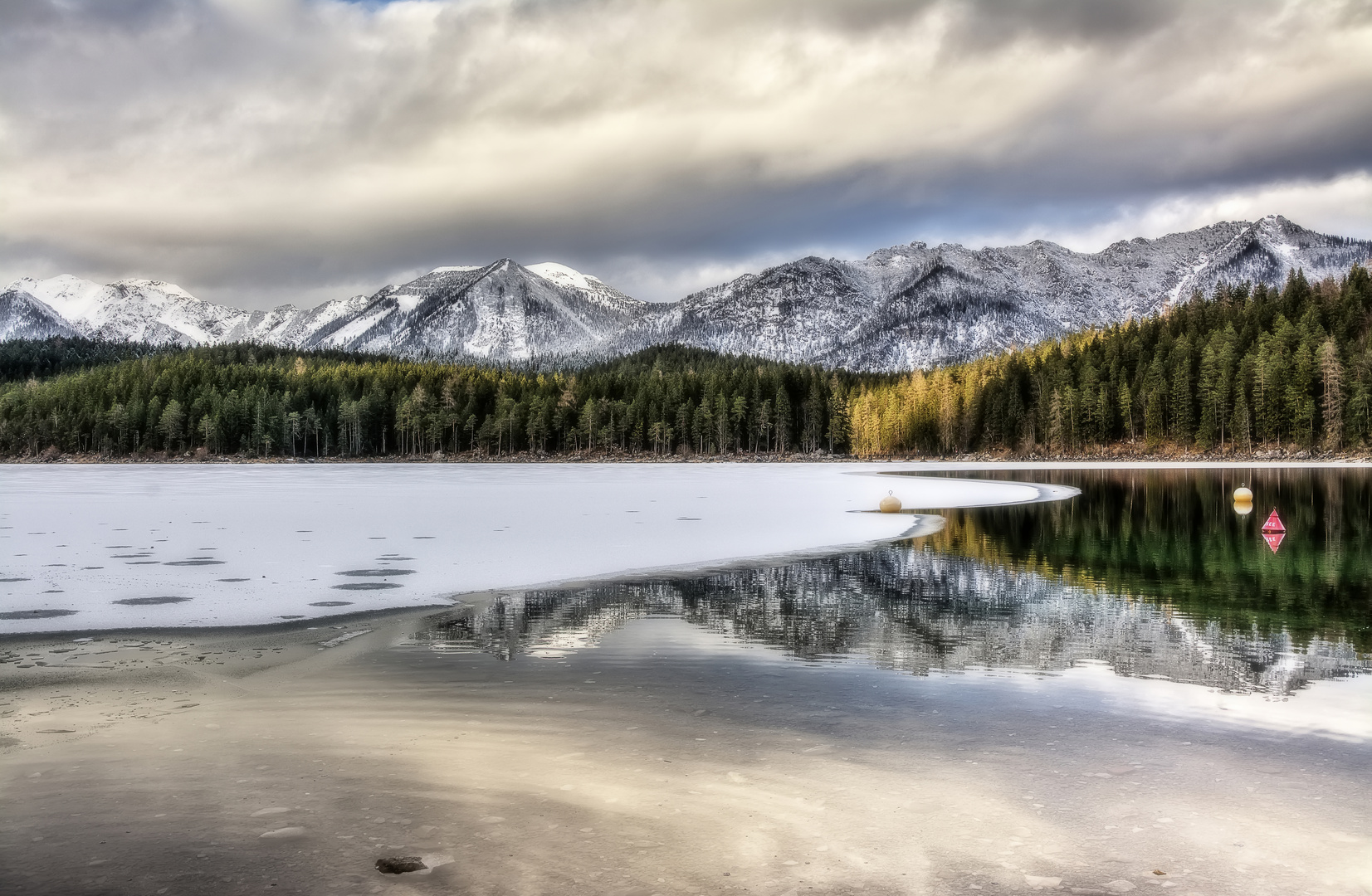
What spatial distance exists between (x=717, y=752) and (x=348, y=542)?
19040mm

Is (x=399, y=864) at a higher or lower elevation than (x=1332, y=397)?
lower

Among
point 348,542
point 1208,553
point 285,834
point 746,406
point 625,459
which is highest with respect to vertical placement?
point 746,406

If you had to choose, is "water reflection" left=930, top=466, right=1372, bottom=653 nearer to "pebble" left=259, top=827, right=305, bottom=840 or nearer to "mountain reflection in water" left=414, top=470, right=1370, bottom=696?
"mountain reflection in water" left=414, top=470, right=1370, bottom=696

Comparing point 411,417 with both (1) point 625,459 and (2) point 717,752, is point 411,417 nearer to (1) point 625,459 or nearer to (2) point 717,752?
(1) point 625,459

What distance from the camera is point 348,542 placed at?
80.1 ft

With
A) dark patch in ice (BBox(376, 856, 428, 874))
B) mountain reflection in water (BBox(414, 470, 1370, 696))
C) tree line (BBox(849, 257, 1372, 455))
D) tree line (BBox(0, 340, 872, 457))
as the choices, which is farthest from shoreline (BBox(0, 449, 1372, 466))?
dark patch in ice (BBox(376, 856, 428, 874))

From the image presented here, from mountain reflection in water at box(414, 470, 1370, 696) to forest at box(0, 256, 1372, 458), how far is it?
115m

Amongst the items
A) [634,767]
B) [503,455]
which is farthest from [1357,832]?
[503,455]

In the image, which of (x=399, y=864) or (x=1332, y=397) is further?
(x=1332, y=397)

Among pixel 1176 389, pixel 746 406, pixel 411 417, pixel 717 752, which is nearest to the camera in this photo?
pixel 717 752

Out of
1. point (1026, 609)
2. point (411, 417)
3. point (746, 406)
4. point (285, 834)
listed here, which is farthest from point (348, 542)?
point (746, 406)

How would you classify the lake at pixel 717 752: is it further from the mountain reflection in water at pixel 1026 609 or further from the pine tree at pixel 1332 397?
the pine tree at pixel 1332 397

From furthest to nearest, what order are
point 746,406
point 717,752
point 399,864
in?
1. point 746,406
2. point 717,752
3. point 399,864

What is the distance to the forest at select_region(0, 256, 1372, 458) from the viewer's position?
13175 cm
